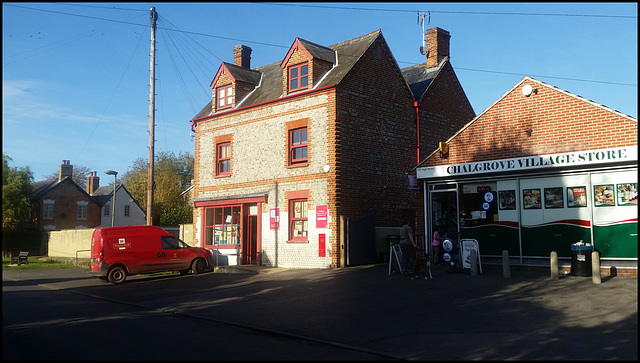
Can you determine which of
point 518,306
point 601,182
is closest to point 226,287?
point 518,306

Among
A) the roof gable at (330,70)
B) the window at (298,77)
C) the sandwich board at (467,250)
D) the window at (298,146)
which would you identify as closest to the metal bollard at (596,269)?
the sandwich board at (467,250)

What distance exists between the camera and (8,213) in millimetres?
44594

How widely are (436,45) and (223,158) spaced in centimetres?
1145

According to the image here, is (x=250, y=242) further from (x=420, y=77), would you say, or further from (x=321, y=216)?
(x=420, y=77)

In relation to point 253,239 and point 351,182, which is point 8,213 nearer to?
point 253,239

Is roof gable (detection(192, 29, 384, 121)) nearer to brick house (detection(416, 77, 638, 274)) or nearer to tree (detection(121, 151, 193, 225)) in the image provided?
brick house (detection(416, 77, 638, 274))

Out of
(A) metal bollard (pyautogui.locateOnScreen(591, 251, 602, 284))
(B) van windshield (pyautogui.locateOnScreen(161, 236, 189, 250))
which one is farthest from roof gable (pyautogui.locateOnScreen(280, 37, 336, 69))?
(A) metal bollard (pyautogui.locateOnScreen(591, 251, 602, 284))

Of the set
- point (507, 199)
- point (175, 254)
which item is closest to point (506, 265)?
point (507, 199)

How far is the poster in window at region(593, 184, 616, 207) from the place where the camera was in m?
15.0

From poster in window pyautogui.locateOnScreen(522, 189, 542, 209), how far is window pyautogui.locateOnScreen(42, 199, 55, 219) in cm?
Answer: 4711

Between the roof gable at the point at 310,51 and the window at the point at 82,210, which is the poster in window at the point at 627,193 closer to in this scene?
the roof gable at the point at 310,51

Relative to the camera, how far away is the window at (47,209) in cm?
5125

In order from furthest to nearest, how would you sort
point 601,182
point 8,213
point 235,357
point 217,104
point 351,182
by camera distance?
1. point 8,213
2. point 217,104
3. point 351,182
4. point 601,182
5. point 235,357

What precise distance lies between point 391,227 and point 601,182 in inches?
338
